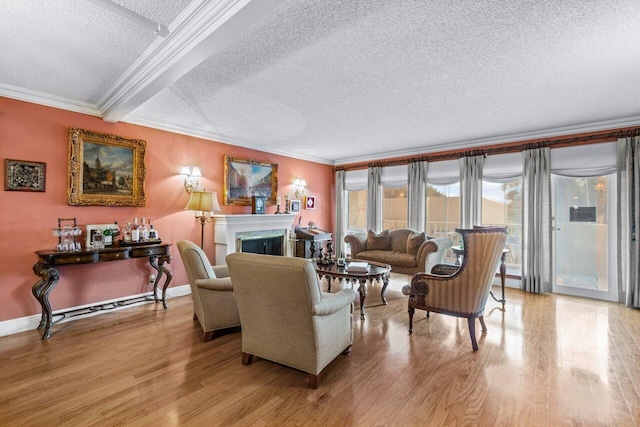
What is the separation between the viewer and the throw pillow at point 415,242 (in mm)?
5340

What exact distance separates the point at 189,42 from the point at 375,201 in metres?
5.39

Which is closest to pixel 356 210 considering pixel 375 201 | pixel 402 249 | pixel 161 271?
pixel 375 201

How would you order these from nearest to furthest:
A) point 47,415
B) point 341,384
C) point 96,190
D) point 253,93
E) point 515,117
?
point 47,415, point 341,384, point 253,93, point 96,190, point 515,117

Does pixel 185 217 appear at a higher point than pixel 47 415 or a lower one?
higher

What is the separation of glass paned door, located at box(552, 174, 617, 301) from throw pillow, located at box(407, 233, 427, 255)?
2.10 meters

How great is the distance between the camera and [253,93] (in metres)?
3.46

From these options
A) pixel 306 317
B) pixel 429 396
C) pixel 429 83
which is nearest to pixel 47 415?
pixel 306 317

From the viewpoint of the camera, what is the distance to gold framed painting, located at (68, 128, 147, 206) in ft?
12.2

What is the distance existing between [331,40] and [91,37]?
6.15 feet

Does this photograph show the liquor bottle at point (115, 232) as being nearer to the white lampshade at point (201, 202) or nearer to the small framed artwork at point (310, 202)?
the white lampshade at point (201, 202)

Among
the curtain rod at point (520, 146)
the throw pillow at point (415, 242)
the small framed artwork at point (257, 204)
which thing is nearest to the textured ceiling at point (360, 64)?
the curtain rod at point (520, 146)

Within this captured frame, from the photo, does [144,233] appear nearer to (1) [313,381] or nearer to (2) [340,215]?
(1) [313,381]

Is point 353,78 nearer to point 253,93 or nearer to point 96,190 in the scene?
point 253,93

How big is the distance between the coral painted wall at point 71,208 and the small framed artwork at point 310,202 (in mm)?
2286
